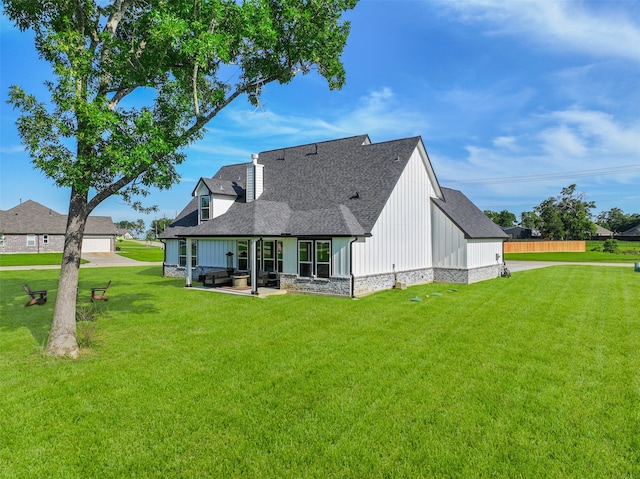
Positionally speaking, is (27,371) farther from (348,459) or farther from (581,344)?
(581,344)

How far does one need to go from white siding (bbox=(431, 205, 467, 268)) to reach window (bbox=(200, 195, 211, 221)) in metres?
13.9

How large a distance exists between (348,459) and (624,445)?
385cm

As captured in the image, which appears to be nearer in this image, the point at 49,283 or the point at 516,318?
the point at 516,318

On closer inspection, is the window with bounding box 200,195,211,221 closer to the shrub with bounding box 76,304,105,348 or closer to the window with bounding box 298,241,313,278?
the window with bounding box 298,241,313,278

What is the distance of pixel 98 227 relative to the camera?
5303cm

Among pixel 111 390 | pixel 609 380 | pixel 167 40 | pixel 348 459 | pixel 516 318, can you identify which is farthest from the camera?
pixel 516 318

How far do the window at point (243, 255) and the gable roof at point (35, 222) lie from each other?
38.1 metres

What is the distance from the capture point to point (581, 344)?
9039 mm

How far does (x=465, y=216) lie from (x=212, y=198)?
16.2 m

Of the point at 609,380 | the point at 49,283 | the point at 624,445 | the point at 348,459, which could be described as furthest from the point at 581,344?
the point at 49,283

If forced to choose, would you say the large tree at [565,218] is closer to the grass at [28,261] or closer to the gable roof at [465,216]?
the gable roof at [465,216]

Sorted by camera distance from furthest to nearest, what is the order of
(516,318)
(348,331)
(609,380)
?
(516,318)
(348,331)
(609,380)

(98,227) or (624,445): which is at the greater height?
(98,227)

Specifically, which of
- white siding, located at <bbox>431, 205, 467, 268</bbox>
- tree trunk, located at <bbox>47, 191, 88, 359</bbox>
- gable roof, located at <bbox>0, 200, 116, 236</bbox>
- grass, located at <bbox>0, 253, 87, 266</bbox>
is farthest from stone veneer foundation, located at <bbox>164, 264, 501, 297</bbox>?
gable roof, located at <bbox>0, 200, 116, 236</bbox>
